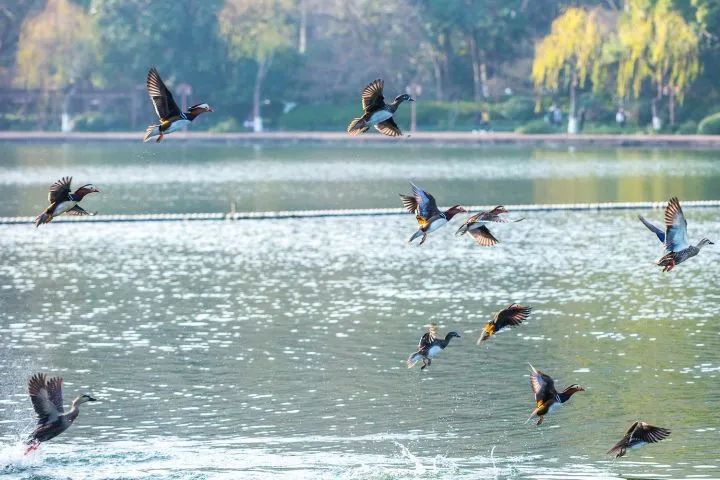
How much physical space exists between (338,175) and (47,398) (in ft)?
159

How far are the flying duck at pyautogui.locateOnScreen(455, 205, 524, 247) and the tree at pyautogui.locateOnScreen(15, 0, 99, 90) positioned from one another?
258ft

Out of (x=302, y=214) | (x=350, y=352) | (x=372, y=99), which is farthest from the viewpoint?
(x=302, y=214)

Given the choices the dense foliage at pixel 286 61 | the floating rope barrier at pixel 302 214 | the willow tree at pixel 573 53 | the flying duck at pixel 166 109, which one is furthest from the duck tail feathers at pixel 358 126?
the dense foliage at pixel 286 61

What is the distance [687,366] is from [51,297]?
13937mm

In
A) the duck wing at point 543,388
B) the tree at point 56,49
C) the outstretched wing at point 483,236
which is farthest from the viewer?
the tree at point 56,49

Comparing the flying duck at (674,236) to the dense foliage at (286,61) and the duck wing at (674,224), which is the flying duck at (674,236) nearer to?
the duck wing at (674,224)

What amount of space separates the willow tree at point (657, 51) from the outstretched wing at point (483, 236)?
64.8 meters

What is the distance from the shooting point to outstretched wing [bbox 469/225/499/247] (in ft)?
58.1

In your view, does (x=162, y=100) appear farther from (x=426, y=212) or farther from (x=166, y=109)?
(x=426, y=212)

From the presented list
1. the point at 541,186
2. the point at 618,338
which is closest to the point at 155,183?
the point at 541,186

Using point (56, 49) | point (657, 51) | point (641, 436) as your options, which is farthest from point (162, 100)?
point (56, 49)

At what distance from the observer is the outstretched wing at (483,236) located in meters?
17.7

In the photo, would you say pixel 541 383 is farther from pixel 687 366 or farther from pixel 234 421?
pixel 687 366

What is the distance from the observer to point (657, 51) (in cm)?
8075
